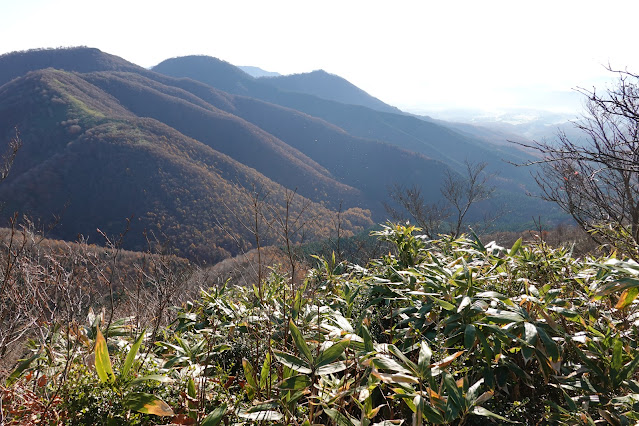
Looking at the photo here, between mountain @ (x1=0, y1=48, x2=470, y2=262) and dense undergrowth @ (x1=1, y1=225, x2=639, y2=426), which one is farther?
mountain @ (x1=0, y1=48, x2=470, y2=262)

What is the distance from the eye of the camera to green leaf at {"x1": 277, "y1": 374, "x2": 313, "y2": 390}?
1.17 meters

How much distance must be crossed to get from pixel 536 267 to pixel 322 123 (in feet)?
305

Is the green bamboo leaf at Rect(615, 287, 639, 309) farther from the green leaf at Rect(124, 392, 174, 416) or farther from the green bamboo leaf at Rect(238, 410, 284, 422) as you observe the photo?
the green leaf at Rect(124, 392, 174, 416)

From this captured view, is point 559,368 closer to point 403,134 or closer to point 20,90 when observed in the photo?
point 20,90

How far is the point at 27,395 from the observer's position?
126 centimetres

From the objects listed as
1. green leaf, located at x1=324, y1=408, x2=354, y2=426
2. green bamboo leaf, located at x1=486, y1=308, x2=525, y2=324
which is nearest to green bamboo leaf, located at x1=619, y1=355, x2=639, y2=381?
green bamboo leaf, located at x1=486, y1=308, x2=525, y2=324

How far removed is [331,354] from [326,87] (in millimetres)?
181957

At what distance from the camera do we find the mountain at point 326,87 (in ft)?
552

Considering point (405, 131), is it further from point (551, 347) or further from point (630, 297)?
point (551, 347)

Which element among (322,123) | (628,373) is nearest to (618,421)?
(628,373)

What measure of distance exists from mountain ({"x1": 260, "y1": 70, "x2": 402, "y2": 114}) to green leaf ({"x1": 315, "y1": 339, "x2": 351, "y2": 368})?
565 feet

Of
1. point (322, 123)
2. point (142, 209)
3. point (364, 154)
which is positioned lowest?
point (142, 209)

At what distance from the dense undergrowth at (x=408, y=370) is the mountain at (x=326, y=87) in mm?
171842

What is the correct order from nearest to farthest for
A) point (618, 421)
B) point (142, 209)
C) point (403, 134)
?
point (618, 421) < point (142, 209) < point (403, 134)
